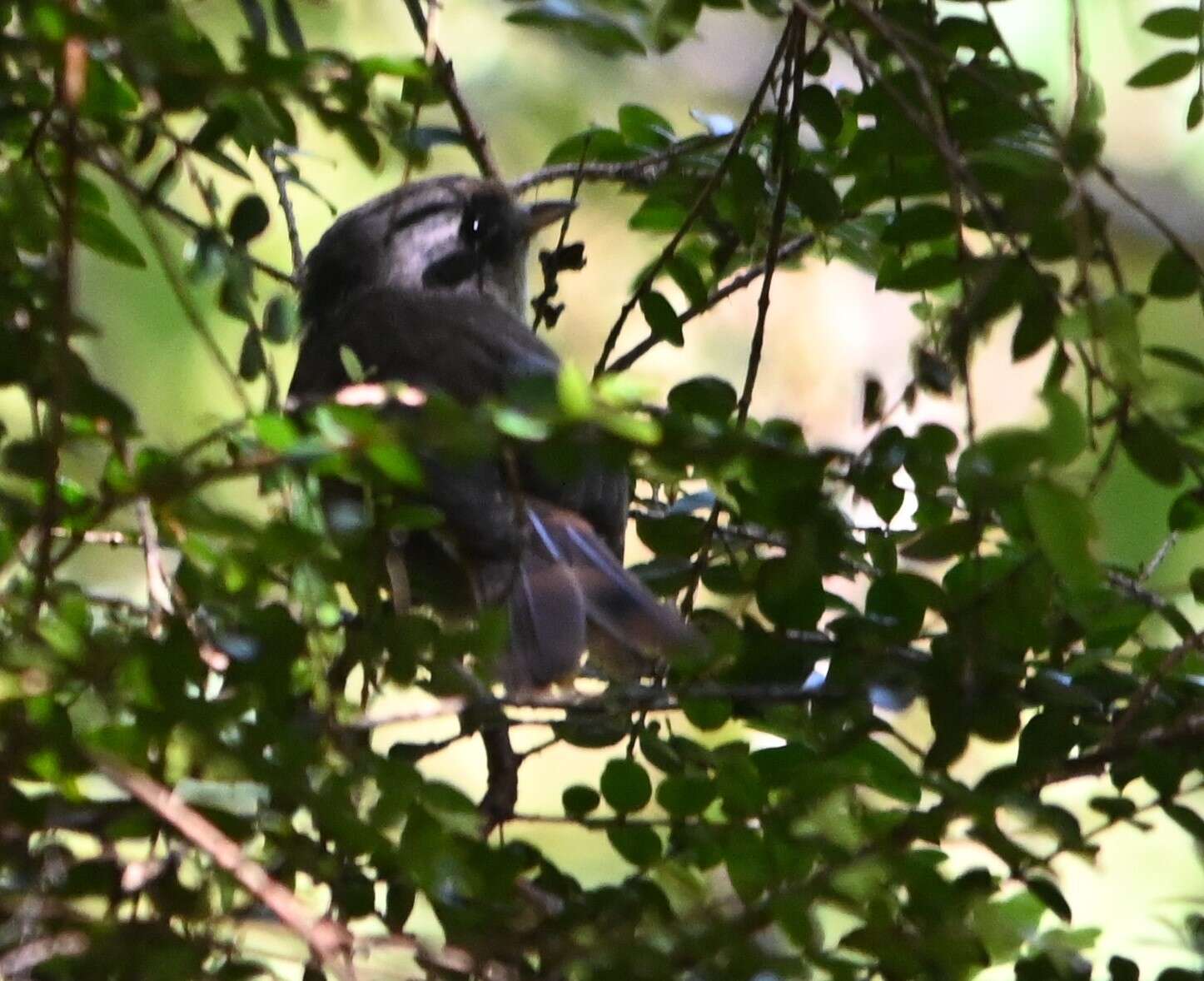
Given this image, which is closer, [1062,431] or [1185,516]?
[1062,431]

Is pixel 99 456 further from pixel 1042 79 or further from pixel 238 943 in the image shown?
pixel 1042 79

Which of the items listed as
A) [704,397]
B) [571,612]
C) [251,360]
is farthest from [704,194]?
[251,360]

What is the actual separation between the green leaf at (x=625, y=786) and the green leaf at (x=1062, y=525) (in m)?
0.45

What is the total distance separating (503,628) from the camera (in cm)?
97

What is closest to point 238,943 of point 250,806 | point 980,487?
point 250,806

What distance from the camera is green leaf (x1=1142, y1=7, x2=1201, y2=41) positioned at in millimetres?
1288

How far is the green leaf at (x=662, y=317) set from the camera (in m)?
1.51

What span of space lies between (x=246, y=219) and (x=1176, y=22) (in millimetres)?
787

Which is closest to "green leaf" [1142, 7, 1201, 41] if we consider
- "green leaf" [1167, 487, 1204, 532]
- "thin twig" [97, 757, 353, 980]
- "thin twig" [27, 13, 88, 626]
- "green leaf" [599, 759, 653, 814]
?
Answer: "green leaf" [1167, 487, 1204, 532]

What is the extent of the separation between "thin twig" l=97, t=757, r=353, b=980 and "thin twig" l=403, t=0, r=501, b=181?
574 mm

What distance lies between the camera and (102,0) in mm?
904

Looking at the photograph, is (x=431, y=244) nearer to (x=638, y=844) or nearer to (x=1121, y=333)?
(x=638, y=844)

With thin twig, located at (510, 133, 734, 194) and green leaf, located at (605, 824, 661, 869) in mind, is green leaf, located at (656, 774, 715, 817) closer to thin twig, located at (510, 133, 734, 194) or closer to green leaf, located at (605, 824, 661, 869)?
green leaf, located at (605, 824, 661, 869)

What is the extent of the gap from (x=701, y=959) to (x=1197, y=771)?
16.2 inches
